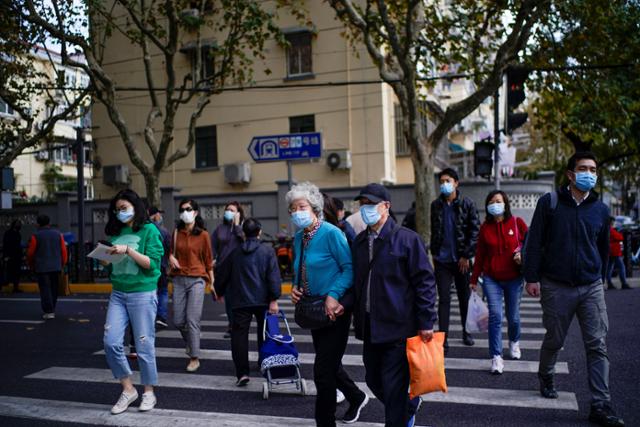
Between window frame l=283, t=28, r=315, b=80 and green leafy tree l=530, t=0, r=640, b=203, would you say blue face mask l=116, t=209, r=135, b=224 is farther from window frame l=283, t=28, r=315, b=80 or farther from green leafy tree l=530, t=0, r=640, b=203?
window frame l=283, t=28, r=315, b=80

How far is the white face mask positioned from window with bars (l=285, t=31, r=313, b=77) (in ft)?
53.1

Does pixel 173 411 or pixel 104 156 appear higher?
pixel 104 156

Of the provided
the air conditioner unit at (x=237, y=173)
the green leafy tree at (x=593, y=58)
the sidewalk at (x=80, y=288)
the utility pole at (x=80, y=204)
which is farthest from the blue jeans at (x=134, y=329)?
the air conditioner unit at (x=237, y=173)

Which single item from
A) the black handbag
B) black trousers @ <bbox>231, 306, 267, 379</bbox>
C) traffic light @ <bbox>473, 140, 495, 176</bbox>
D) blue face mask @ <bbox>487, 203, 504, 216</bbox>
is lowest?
black trousers @ <bbox>231, 306, 267, 379</bbox>

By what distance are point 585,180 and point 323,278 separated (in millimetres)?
2279

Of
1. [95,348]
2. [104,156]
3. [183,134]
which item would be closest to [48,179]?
[104,156]

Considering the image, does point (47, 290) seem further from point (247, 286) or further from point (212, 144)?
point (212, 144)

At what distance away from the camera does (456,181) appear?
7.98 meters

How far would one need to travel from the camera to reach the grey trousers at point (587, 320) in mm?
5219

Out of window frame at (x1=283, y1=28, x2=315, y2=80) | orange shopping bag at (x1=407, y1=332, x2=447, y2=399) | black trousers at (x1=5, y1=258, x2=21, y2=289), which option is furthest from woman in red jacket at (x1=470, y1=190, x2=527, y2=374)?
window frame at (x1=283, y1=28, x2=315, y2=80)

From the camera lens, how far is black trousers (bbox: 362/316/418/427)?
4289 mm

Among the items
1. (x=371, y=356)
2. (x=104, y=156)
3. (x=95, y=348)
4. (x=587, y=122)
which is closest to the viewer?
(x=371, y=356)

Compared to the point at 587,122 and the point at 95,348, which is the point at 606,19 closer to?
the point at 587,122

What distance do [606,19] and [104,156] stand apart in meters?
19.9
